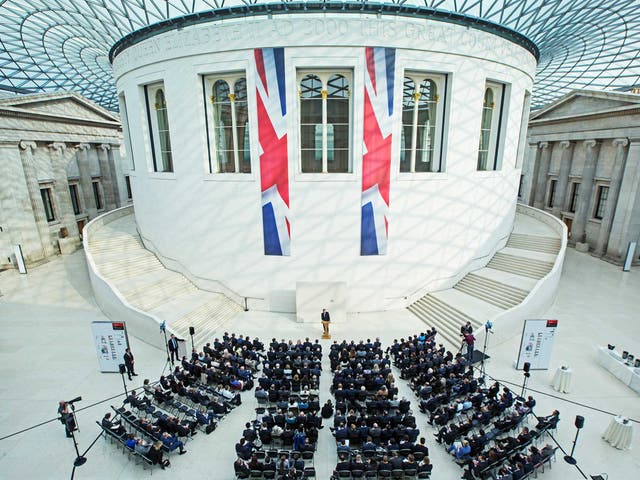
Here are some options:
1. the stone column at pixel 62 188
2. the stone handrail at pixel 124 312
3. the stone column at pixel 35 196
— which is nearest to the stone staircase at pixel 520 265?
the stone handrail at pixel 124 312

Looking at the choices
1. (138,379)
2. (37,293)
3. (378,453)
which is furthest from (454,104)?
(37,293)

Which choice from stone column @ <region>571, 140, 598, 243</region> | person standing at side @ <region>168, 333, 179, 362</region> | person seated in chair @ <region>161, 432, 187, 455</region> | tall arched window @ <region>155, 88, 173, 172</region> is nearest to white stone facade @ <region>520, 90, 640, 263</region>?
stone column @ <region>571, 140, 598, 243</region>

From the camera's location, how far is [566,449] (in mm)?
8703

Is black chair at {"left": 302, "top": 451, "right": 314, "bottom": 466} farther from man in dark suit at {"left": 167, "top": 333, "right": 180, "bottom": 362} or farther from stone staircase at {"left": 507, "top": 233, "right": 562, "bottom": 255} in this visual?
stone staircase at {"left": 507, "top": 233, "right": 562, "bottom": 255}

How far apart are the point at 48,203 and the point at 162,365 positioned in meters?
22.0

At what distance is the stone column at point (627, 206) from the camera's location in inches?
899

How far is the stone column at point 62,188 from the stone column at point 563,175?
41352 millimetres

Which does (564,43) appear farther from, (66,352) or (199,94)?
(66,352)

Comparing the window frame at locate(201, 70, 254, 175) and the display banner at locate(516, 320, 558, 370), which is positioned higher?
the window frame at locate(201, 70, 254, 175)

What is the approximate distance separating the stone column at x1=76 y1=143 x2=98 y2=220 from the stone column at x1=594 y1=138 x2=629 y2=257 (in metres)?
41.5

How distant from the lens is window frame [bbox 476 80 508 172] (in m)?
18.5

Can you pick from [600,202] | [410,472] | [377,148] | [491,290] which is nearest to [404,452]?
[410,472]

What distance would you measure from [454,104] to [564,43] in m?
20.1

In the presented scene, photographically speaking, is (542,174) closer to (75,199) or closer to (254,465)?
(254,465)
